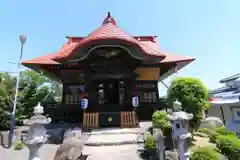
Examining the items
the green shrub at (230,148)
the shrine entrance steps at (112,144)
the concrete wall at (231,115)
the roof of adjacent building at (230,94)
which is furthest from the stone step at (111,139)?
the concrete wall at (231,115)

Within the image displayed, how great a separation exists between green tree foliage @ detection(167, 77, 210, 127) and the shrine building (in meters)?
3.17

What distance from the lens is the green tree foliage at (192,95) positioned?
680 cm

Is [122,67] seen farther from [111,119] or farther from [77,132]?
[77,132]

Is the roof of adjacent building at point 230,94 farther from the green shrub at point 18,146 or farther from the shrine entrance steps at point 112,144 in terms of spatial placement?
the green shrub at point 18,146

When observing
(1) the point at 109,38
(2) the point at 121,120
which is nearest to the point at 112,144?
(2) the point at 121,120

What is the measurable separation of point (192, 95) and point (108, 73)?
5101 mm

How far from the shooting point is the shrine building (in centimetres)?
966

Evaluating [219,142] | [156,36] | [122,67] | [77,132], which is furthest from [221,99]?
[77,132]

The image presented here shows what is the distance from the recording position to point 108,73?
10.5 metres

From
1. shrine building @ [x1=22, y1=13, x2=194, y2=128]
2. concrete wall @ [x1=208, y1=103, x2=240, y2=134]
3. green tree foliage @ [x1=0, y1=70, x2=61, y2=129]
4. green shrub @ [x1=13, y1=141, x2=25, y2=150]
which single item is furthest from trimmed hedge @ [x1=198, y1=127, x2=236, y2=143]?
green tree foliage @ [x1=0, y1=70, x2=61, y2=129]

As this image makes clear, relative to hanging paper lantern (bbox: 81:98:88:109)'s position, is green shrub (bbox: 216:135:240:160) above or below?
below

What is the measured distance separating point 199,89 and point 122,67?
486 centimetres

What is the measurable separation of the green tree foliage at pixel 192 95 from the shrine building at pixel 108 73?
10.4 ft

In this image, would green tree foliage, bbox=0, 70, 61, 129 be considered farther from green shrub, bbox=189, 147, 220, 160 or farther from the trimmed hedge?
the trimmed hedge
